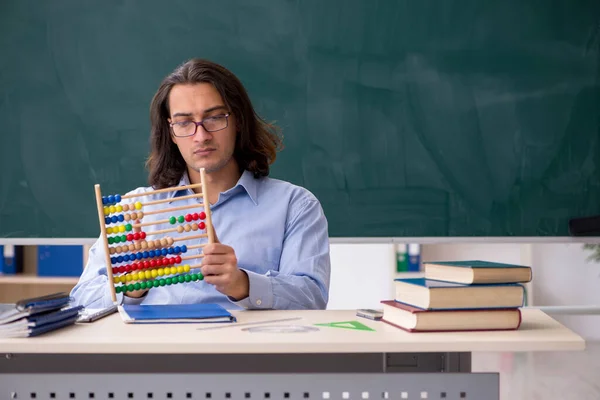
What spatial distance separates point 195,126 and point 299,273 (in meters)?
0.65

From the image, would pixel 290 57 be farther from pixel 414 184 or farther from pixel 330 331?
pixel 330 331

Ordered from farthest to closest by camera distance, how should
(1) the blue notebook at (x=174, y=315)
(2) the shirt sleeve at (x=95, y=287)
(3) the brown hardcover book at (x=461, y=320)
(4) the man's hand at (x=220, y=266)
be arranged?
(2) the shirt sleeve at (x=95, y=287) → (4) the man's hand at (x=220, y=266) → (1) the blue notebook at (x=174, y=315) → (3) the brown hardcover book at (x=461, y=320)

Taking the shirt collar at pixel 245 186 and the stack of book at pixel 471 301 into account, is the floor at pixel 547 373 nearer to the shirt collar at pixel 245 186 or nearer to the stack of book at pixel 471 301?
the shirt collar at pixel 245 186

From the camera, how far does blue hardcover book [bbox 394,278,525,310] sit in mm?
→ 1683

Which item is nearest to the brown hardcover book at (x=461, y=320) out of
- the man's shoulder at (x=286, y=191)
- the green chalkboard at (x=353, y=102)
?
the man's shoulder at (x=286, y=191)

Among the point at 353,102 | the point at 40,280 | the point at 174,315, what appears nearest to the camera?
the point at 174,315

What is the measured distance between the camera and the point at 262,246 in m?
2.60

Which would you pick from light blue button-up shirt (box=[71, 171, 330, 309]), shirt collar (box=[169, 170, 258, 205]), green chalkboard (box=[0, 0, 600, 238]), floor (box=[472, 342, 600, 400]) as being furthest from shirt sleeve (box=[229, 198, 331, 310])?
floor (box=[472, 342, 600, 400])

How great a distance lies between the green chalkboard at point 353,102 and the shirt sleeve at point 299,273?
99 centimetres

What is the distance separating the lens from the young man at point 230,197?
247 cm

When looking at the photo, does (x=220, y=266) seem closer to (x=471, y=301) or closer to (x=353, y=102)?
(x=471, y=301)

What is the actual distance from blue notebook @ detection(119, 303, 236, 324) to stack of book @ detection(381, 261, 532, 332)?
499 millimetres

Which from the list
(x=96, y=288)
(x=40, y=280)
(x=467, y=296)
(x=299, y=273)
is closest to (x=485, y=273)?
(x=467, y=296)

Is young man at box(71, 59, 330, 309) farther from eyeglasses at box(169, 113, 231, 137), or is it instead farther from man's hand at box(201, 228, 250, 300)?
man's hand at box(201, 228, 250, 300)
